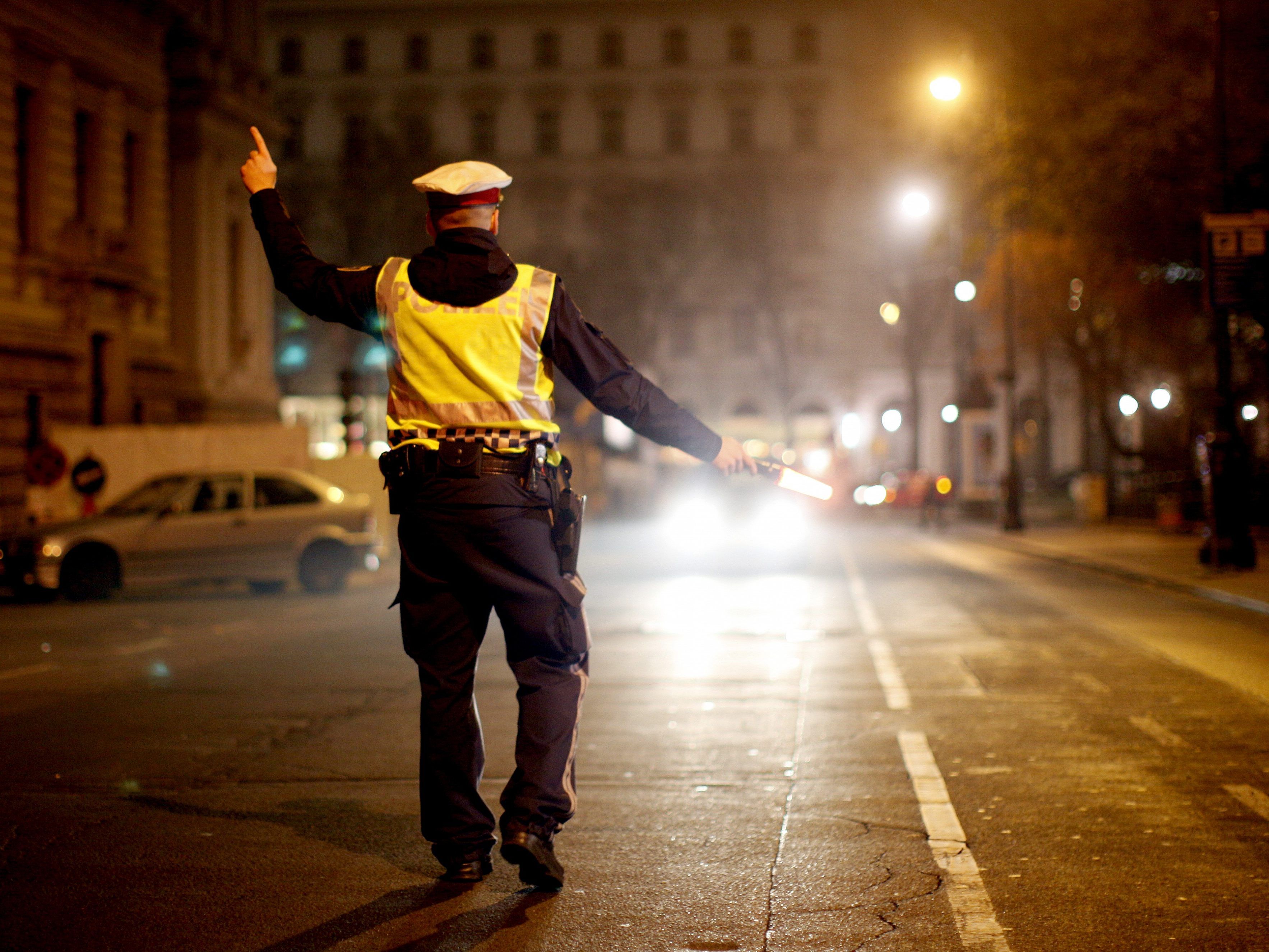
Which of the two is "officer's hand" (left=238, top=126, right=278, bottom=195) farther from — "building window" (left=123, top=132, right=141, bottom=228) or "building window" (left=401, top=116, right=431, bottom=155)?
"building window" (left=401, top=116, right=431, bottom=155)

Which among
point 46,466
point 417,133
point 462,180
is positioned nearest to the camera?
point 462,180

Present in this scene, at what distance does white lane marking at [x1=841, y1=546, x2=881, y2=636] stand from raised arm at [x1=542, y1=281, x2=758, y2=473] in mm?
8293

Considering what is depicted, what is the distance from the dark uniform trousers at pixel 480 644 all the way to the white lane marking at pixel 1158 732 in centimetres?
371

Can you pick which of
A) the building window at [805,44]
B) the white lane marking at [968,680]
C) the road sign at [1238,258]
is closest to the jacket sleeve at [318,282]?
the white lane marking at [968,680]

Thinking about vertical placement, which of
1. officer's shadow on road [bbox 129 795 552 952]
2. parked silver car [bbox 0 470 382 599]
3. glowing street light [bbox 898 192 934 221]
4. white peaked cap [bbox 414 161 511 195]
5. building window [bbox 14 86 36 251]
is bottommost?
officer's shadow on road [bbox 129 795 552 952]

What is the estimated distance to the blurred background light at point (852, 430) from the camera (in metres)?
74.9

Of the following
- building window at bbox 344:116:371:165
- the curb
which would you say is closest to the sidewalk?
the curb

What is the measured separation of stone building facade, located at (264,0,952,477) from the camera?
7256 centimetres

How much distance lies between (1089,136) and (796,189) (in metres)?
53.7

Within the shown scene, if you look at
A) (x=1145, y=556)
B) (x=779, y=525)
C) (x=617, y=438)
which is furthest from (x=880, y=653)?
(x=617, y=438)

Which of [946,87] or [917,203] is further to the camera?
[917,203]

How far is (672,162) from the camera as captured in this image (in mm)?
78562

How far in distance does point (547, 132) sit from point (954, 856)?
252 feet

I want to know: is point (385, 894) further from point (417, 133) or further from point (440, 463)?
point (417, 133)
